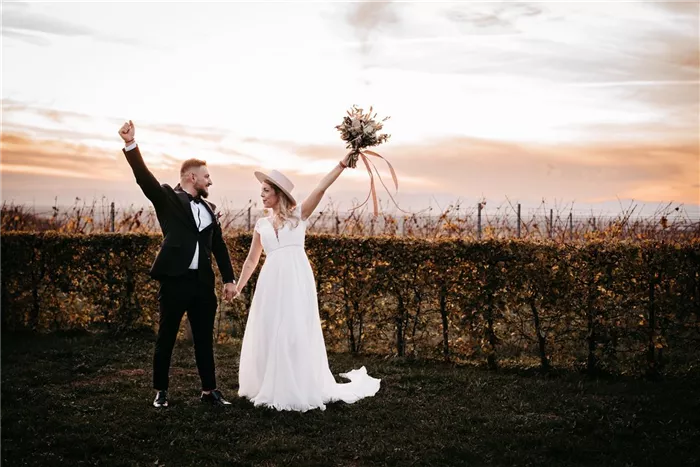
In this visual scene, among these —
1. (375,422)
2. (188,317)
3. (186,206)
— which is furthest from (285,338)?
(186,206)

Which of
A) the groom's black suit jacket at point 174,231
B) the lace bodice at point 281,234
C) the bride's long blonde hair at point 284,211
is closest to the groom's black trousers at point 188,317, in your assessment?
the groom's black suit jacket at point 174,231

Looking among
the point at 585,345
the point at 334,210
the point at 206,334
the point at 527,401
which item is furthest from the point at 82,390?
the point at 334,210

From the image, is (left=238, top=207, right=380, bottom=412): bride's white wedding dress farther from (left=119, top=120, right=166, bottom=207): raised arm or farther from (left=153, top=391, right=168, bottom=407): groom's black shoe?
(left=119, top=120, right=166, bottom=207): raised arm

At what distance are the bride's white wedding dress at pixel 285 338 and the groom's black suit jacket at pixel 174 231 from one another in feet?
1.98

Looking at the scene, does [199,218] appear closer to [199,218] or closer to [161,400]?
[199,218]

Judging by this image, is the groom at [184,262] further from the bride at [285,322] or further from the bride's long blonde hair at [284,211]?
the bride's long blonde hair at [284,211]

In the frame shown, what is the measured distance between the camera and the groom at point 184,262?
5758 mm

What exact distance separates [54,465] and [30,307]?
231 inches

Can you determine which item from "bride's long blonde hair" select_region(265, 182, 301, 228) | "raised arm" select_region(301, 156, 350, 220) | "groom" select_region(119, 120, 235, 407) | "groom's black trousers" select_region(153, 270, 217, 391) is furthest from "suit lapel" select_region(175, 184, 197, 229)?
"raised arm" select_region(301, 156, 350, 220)

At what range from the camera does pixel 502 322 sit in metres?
7.86

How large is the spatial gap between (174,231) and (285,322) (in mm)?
1364

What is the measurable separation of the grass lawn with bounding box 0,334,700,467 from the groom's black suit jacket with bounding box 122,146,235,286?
1.36 meters

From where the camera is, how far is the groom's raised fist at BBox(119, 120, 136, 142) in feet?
18.0

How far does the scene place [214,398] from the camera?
6.17 metres
